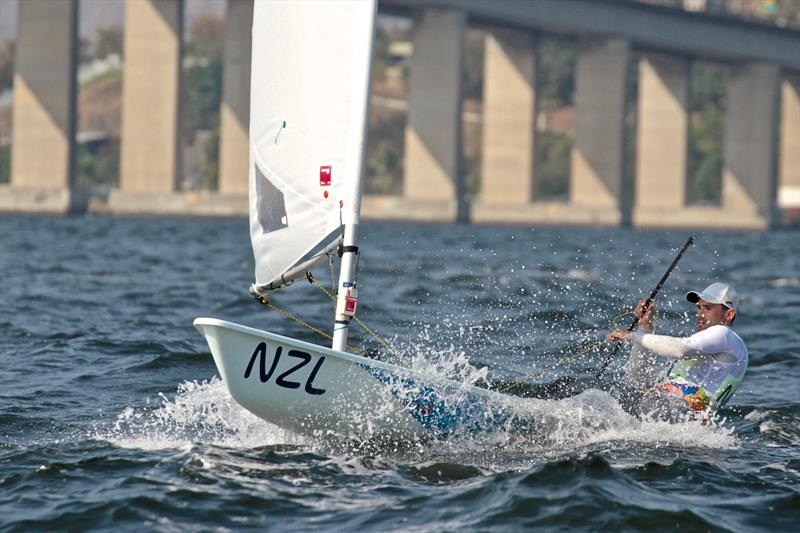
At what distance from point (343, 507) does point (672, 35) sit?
82108 mm

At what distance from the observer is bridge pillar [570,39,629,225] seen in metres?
83.6

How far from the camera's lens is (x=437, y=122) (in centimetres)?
7700

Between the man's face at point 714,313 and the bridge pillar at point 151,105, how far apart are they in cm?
6362

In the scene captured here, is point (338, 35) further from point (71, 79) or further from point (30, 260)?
point (71, 79)

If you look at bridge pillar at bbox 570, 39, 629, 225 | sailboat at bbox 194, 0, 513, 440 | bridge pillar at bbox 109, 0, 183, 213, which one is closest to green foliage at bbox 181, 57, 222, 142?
bridge pillar at bbox 570, 39, 629, 225

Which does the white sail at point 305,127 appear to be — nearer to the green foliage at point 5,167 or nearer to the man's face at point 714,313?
the man's face at point 714,313

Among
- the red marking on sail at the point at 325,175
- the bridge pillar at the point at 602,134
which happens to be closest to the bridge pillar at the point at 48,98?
the bridge pillar at the point at 602,134

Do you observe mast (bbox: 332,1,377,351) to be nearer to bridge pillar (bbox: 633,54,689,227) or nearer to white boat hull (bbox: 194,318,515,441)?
white boat hull (bbox: 194,318,515,441)

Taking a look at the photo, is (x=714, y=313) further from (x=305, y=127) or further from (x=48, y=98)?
(x=48, y=98)

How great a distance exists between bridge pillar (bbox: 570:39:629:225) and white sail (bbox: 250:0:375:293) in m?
72.4

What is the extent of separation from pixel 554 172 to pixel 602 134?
241 ft

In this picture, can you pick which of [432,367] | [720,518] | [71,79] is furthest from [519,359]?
[71,79]

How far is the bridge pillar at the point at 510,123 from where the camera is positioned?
8362cm

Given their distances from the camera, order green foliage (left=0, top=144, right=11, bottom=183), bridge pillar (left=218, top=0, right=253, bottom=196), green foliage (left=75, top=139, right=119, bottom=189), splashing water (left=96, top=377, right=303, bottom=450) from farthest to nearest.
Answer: green foliage (left=0, top=144, right=11, bottom=183), green foliage (left=75, top=139, right=119, bottom=189), bridge pillar (left=218, top=0, right=253, bottom=196), splashing water (left=96, top=377, right=303, bottom=450)
